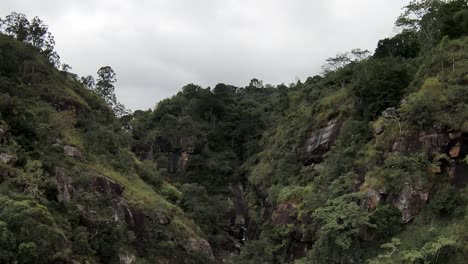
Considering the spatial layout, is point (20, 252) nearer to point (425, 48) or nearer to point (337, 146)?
point (337, 146)

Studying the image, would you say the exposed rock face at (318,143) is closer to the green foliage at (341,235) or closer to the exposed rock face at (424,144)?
the exposed rock face at (424,144)

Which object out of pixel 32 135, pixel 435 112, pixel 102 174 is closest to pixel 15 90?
pixel 32 135

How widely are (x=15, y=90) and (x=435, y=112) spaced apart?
1589 inches

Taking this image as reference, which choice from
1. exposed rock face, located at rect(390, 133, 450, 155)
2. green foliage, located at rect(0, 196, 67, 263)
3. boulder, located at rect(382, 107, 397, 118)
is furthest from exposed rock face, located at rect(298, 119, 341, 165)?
green foliage, located at rect(0, 196, 67, 263)

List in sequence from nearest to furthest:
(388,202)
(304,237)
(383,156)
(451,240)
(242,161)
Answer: (451,240), (388,202), (383,156), (304,237), (242,161)

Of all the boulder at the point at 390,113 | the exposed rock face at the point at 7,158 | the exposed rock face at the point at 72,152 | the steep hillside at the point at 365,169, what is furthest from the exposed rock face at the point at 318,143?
the exposed rock face at the point at 7,158

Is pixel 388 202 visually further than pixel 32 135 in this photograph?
No

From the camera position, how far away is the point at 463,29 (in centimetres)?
3959

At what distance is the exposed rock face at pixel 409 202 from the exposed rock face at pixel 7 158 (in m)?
29.1

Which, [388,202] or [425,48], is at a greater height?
[425,48]

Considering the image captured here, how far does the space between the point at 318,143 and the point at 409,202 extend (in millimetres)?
16647

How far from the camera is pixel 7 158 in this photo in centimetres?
3616

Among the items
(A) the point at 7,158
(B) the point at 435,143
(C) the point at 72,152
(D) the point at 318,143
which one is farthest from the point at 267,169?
(A) the point at 7,158

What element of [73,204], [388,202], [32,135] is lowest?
[388,202]
